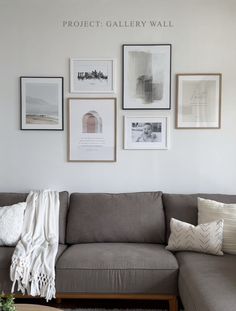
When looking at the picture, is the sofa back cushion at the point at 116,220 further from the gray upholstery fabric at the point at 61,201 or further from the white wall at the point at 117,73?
the white wall at the point at 117,73

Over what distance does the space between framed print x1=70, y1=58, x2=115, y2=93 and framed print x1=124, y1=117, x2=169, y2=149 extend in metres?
0.38

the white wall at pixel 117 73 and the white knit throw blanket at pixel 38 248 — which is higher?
the white wall at pixel 117 73

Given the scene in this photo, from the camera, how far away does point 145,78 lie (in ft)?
10.1

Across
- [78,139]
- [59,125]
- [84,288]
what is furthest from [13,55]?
[84,288]

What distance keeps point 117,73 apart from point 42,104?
2.54ft

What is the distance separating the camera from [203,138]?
3.10m

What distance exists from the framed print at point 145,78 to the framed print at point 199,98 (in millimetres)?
125

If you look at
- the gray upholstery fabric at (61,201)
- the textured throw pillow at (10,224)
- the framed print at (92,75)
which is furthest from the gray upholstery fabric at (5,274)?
the framed print at (92,75)

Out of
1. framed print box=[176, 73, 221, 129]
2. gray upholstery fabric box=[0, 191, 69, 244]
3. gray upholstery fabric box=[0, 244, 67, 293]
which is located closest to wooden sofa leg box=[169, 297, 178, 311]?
gray upholstery fabric box=[0, 191, 69, 244]

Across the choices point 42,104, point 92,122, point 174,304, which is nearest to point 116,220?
point 174,304

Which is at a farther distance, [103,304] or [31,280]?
[103,304]

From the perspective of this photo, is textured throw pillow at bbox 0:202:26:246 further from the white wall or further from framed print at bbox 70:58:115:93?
framed print at bbox 70:58:115:93

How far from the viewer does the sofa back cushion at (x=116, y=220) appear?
275 centimetres

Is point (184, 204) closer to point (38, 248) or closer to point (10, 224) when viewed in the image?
point (38, 248)
